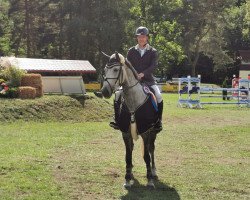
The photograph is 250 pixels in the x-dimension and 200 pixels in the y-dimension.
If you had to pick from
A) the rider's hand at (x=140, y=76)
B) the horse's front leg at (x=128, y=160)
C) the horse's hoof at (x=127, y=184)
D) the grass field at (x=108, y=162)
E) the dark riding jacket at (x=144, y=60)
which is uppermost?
the dark riding jacket at (x=144, y=60)

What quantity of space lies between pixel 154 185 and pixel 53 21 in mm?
51087

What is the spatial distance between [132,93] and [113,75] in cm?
65

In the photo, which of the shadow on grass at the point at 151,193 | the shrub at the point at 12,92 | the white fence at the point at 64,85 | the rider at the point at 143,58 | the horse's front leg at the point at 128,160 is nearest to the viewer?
the shadow on grass at the point at 151,193

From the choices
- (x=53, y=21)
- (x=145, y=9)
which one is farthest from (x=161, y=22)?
(x=53, y=21)

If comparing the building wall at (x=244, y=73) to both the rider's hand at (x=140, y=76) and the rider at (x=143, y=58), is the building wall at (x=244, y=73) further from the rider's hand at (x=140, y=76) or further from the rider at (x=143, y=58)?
the rider's hand at (x=140, y=76)

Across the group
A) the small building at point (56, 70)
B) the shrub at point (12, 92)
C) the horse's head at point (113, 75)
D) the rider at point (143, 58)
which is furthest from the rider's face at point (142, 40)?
the small building at point (56, 70)

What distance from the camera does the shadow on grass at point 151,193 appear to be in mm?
6844

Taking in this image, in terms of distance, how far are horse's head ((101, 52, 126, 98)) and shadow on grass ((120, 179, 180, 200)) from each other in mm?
1689

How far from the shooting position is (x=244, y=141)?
43.6ft

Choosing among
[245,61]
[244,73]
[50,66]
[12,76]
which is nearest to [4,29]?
[50,66]

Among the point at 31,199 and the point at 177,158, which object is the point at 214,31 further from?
the point at 31,199

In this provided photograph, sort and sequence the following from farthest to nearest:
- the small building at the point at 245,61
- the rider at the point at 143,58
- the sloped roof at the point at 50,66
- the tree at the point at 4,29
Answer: the small building at the point at 245,61, the tree at the point at 4,29, the sloped roof at the point at 50,66, the rider at the point at 143,58

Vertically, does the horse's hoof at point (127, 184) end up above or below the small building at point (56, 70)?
below

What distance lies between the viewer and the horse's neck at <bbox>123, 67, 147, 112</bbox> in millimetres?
7234
